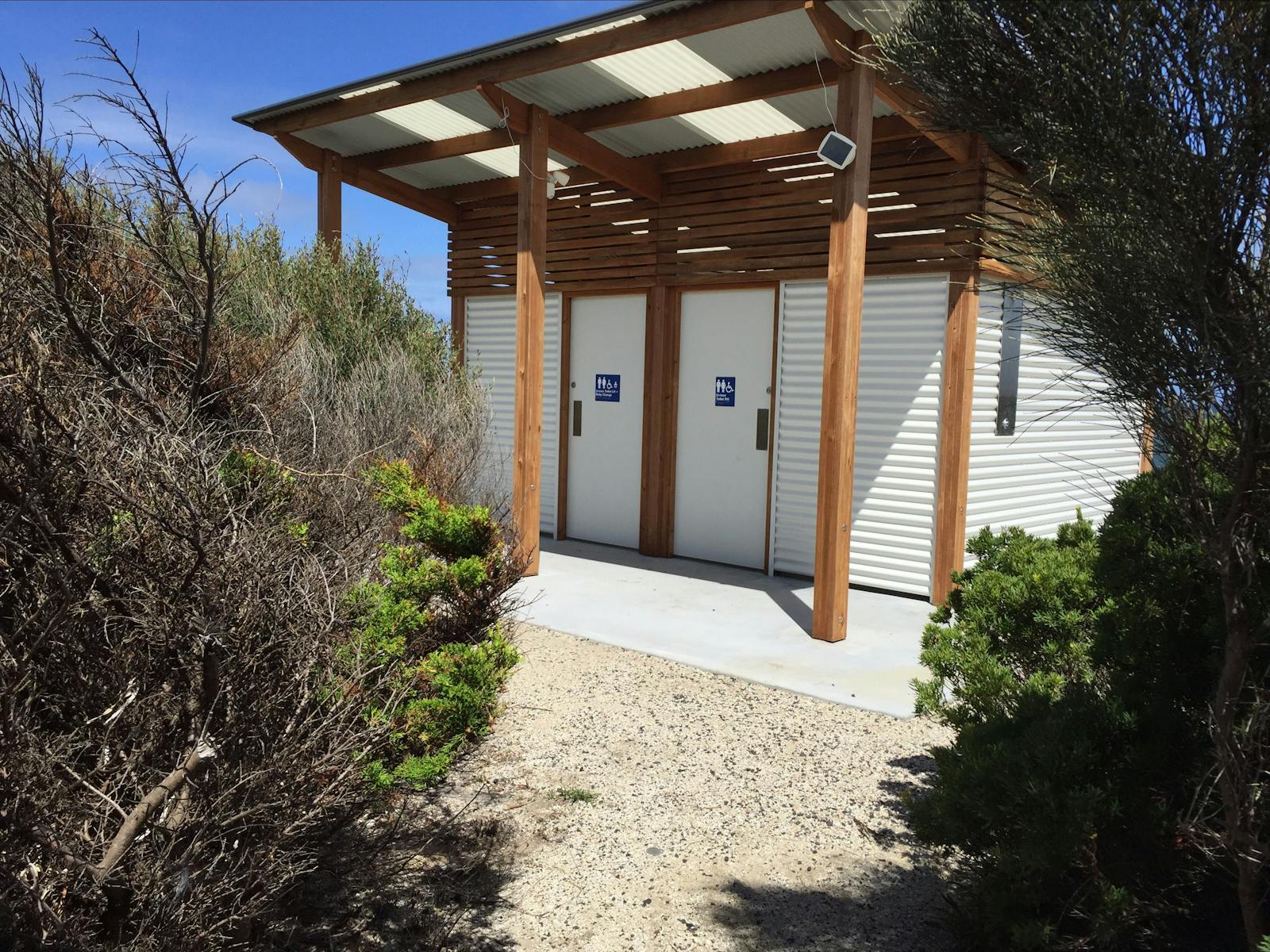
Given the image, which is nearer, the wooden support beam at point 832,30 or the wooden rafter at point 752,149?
the wooden support beam at point 832,30

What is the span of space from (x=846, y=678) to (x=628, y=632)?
1.64 metres

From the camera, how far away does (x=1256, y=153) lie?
85.3 inches

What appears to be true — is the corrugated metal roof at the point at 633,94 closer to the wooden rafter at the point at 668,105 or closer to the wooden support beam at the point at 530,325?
the wooden rafter at the point at 668,105

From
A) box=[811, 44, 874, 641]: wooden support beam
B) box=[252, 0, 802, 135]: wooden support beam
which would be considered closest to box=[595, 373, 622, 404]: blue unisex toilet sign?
box=[252, 0, 802, 135]: wooden support beam

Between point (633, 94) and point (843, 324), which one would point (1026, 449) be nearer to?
point (843, 324)

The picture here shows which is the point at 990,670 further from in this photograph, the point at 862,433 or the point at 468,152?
the point at 468,152

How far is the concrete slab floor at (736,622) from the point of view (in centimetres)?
582

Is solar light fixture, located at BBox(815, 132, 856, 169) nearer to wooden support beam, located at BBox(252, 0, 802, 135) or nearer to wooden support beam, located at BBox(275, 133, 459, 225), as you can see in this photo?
wooden support beam, located at BBox(252, 0, 802, 135)

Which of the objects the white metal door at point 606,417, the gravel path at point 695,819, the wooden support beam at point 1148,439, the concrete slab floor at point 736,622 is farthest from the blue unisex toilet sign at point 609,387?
the wooden support beam at point 1148,439

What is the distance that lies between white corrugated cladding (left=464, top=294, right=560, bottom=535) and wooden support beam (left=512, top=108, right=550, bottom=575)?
1.88 metres

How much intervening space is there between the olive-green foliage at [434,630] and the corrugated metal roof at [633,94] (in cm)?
353

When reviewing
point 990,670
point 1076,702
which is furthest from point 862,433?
point 1076,702

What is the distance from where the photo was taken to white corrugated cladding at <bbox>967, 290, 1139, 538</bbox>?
25.9 feet

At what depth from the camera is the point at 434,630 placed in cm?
446
